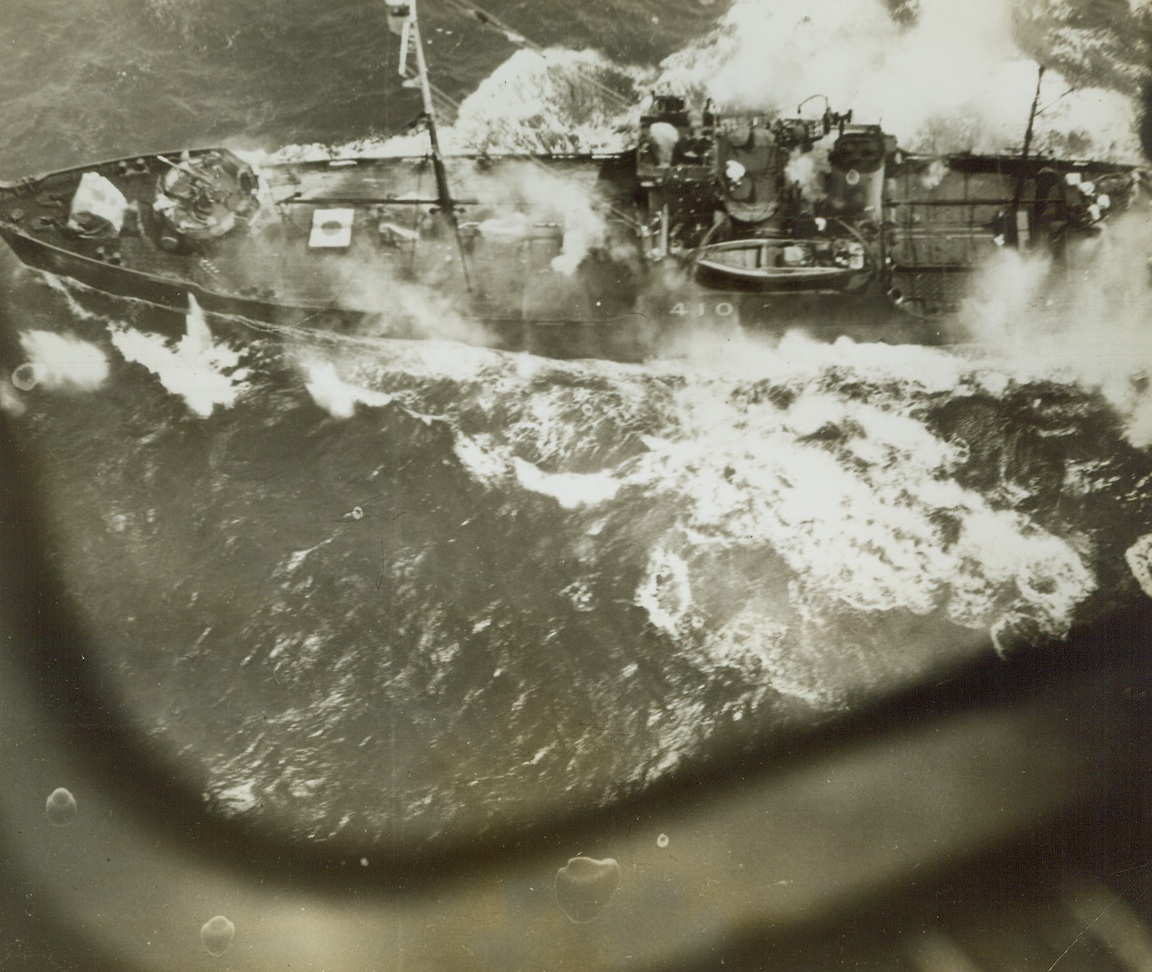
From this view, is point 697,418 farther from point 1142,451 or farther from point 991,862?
point 991,862

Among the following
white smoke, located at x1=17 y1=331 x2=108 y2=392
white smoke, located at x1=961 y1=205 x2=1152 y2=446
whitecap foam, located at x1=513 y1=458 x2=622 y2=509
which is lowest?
whitecap foam, located at x1=513 y1=458 x2=622 y2=509

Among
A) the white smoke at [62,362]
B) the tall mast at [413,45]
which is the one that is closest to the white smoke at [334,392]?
the white smoke at [62,362]

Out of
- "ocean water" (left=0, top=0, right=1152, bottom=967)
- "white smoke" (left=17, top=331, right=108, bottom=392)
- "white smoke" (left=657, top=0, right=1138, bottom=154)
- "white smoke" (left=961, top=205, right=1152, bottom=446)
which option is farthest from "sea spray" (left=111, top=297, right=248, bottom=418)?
"white smoke" (left=961, top=205, right=1152, bottom=446)

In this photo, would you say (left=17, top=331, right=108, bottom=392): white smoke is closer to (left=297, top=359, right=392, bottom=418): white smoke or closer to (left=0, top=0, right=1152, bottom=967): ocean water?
(left=0, top=0, right=1152, bottom=967): ocean water

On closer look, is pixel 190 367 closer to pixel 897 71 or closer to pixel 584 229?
pixel 584 229

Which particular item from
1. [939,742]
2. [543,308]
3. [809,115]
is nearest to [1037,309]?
[809,115]

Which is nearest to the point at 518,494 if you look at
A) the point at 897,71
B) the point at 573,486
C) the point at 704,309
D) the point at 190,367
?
the point at 573,486
